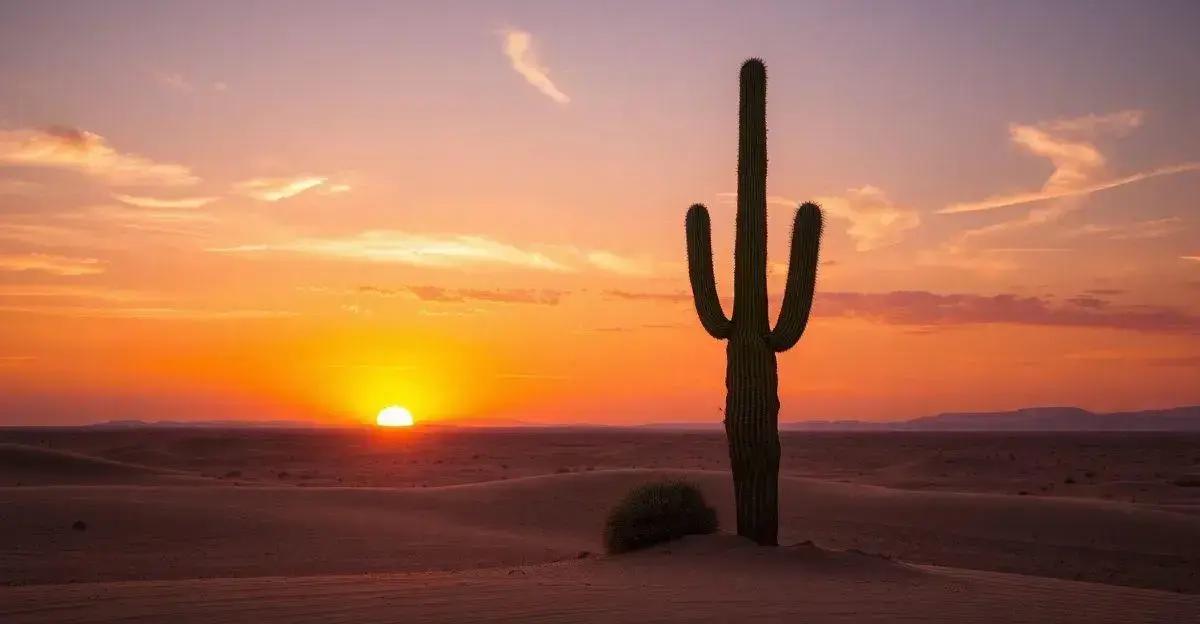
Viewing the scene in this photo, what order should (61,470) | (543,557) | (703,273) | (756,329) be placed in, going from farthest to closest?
(61,470) < (543,557) < (703,273) < (756,329)

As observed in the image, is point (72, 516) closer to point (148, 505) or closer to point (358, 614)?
point (148, 505)

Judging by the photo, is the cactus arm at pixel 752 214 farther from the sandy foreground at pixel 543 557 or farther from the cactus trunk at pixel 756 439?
the sandy foreground at pixel 543 557

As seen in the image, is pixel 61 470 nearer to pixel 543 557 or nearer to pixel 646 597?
pixel 543 557

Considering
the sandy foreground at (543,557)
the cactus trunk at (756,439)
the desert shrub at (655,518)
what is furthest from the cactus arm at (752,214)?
the sandy foreground at (543,557)

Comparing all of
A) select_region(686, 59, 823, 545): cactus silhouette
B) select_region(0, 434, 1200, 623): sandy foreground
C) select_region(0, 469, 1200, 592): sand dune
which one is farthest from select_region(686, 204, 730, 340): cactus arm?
select_region(0, 469, 1200, 592): sand dune

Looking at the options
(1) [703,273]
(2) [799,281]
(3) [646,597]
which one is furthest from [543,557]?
(3) [646,597]

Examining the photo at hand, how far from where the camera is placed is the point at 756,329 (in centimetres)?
1561

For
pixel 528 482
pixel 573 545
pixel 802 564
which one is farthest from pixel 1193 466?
pixel 802 564

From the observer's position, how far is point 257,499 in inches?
961

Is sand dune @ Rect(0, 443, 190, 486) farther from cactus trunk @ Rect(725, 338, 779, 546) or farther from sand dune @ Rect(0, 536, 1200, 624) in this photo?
cactus trunk @ Rect(725, 338, 779, 546)

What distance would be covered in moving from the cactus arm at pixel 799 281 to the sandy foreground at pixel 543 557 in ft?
11.1

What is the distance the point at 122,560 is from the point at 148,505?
4865 mm

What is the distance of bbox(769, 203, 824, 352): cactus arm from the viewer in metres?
15.4

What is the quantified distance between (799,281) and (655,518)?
4546 mm
